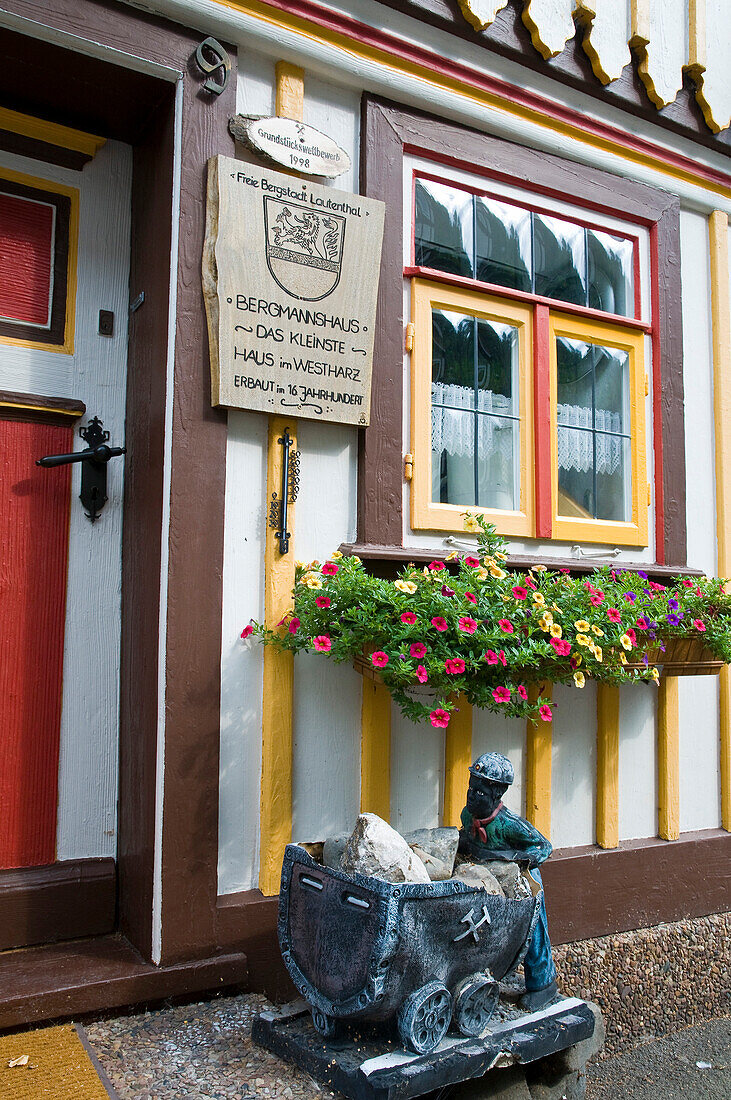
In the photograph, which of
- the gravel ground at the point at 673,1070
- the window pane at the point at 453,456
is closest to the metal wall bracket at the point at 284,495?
the window pane at the point at 453,456

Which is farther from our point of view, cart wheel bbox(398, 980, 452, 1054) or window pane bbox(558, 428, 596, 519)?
window pane bbox(558, 428, 596, 519)

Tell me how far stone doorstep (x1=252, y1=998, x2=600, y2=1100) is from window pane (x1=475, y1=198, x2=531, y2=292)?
9.69 feet

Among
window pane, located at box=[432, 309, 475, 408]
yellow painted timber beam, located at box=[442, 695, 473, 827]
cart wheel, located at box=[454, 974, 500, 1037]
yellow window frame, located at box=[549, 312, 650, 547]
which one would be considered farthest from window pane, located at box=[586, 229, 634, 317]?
cart wheel, located at box=[454, 974, 500, 1037]

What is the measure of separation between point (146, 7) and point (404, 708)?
2670mm

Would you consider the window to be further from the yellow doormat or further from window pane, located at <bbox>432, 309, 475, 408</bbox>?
the yellow doormat

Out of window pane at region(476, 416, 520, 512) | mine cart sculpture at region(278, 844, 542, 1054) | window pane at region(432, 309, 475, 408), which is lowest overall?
mine cart sculpture at region(278, 844, 542, 1054)

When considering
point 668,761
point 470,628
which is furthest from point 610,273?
point 668,761

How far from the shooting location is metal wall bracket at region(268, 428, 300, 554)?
10.7 ft

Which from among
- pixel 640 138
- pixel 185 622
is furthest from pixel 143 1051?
pixel 640 138

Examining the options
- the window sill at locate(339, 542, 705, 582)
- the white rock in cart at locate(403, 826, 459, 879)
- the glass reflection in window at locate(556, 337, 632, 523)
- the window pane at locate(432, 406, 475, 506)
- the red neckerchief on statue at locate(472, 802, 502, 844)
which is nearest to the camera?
the white rock in cart at locate(403, 826, 459, 879)

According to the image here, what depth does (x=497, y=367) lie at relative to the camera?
3.96 meters

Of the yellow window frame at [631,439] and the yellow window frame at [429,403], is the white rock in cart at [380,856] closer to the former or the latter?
the yellow window frame at [429,403]

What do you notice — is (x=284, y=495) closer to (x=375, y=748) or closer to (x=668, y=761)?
(x=375, y=748)

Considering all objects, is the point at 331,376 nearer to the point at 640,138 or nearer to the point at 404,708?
the point at 404,708
